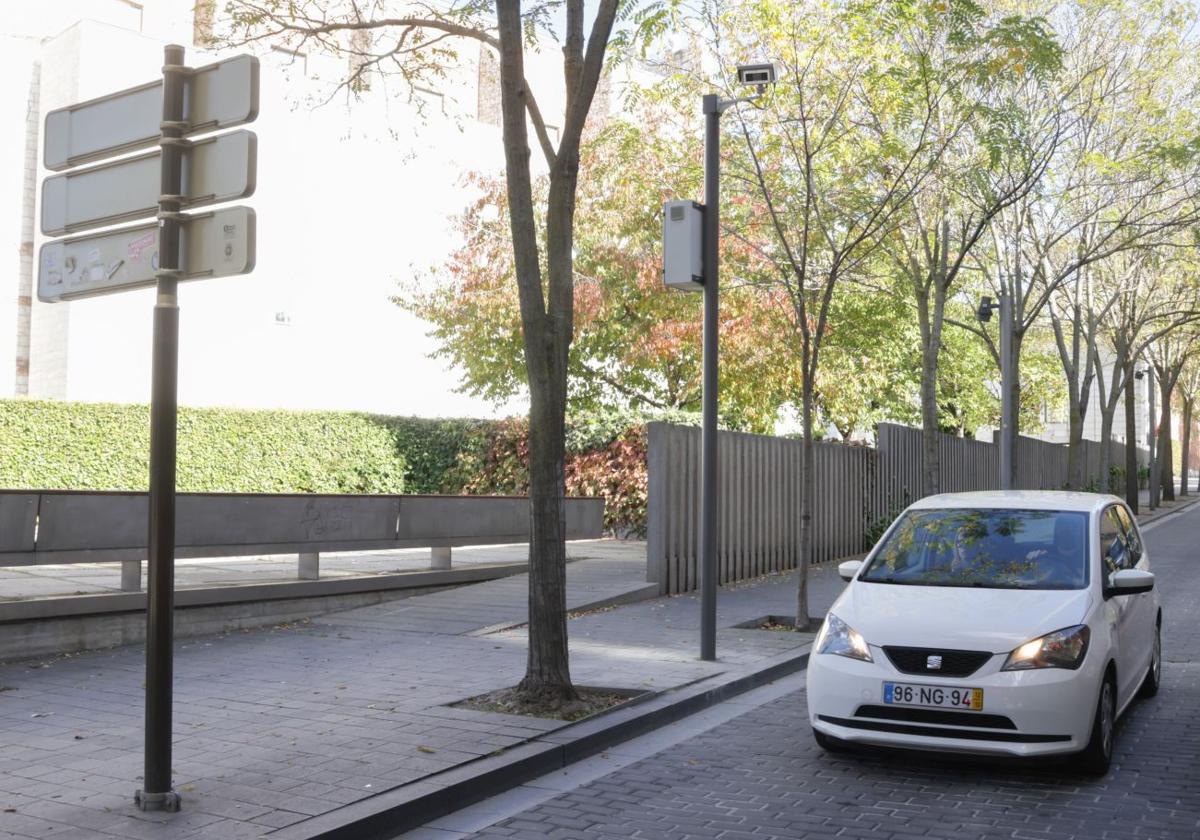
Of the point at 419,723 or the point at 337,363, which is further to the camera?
the point at 337,363

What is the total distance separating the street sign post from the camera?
5559mm

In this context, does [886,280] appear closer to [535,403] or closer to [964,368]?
[964,368]

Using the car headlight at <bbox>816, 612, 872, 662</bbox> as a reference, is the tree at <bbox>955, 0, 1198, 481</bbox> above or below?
above

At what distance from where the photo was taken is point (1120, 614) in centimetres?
742

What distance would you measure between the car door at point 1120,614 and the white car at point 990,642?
0.06ft

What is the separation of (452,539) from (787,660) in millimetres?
5406

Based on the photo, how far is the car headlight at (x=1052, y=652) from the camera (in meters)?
6.49

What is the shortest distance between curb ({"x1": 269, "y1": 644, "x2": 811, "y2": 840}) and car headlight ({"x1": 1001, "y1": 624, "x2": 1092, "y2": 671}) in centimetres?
238

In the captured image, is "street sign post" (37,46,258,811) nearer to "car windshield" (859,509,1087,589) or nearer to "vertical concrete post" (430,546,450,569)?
"car windshield" (859,509,1087,589)

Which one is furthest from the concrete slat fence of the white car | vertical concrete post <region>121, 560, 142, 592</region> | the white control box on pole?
the white car

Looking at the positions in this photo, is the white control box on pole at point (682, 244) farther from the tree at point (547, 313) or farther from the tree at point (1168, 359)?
the tree at point (1168, 359)

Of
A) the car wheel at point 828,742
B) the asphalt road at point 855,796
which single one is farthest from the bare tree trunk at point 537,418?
the car wheel at point 828,742

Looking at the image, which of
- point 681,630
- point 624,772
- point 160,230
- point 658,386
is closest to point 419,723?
point 624,772

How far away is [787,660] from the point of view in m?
10.1
